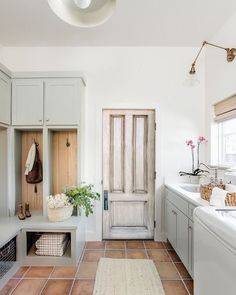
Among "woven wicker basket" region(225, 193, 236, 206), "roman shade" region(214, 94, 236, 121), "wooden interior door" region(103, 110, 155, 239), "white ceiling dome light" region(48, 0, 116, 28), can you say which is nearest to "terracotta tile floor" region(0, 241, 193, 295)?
"wooden interior door" region(103, 110, 155, 239)

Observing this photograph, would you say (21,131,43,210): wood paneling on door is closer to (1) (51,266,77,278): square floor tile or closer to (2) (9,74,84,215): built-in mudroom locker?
(2) (9,74,84,215): built-in mudroom locker

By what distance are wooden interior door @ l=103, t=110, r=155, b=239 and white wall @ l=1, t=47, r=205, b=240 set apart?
11 cm

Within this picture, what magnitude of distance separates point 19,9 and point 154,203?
289 centimetres

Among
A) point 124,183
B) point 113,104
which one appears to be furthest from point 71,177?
point 113,104

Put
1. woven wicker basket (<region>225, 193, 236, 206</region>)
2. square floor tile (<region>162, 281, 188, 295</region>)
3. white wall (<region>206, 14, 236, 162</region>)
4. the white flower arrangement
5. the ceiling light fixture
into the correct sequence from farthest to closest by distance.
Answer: the white flower arrangement → white wall (<region>206, 14, 236, 162</region>) → square floor tile (<region>162, 281, 188, 295</region>) → woven wicker basket (<region>225, 193, 236, 206</region>) → the ceiling light fixture

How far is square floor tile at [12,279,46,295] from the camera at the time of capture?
1.99 metres

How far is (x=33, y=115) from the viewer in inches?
110

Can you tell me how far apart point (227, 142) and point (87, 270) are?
226cm

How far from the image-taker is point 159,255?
2.67 m

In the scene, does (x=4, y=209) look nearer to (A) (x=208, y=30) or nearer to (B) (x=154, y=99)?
(B) (x=154, y=99)

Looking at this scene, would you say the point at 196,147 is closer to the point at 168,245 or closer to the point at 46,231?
the point at 168,245

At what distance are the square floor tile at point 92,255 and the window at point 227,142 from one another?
1.93m

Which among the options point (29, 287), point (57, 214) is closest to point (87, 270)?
point (29, 287)

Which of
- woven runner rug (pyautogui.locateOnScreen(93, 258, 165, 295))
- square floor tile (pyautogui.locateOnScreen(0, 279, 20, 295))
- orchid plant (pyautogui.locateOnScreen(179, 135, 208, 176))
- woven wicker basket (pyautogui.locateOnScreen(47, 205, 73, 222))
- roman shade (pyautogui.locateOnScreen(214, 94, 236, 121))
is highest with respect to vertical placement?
roman shade (pyautogui.locateOnScreen(214, 94, 236, 121))
